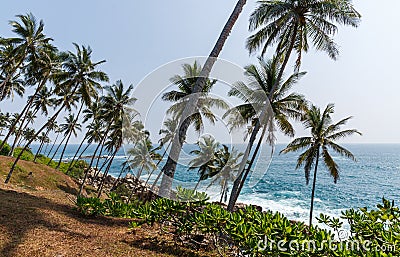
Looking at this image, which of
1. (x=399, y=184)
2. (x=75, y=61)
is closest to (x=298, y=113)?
(x=75, y=61)

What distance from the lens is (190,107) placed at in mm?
8961

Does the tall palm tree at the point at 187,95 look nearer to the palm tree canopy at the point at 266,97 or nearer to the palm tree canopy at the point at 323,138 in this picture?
the palm tree canopy at the point at 266,97

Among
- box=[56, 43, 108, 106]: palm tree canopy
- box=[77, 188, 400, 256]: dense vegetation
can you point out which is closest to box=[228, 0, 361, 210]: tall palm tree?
box=[77, 188, 400, 256]: dense vegetation

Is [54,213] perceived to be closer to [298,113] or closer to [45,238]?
[45,238]

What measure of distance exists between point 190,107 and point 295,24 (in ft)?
24.3

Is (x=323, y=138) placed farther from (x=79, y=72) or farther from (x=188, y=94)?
(x=79, y=72)

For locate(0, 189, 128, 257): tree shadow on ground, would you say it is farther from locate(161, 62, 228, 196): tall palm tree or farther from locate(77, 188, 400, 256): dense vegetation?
locate(161, 62, 228, 196): tall palm tree

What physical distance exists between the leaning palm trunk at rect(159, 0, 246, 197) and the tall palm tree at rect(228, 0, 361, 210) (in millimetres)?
3076

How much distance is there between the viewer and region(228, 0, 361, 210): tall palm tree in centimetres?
1177

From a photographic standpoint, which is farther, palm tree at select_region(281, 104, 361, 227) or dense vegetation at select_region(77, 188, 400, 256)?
palm tree at select_region(281, 104, 361, 227)

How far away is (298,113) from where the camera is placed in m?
14.6

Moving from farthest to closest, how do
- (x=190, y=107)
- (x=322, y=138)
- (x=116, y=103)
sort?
(x=116, y=103) < (x=322, y=138) < (x=190, y=107)

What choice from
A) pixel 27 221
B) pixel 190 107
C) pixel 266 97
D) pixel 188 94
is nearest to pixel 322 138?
pixel 266 97

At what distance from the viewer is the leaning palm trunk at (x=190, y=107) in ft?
27.6
